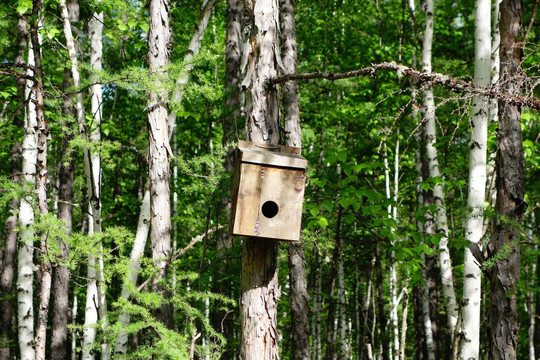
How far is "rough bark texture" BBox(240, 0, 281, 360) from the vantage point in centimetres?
386

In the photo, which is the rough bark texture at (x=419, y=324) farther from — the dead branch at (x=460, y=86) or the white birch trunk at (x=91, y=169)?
the dead branch at (x=460, y=86)

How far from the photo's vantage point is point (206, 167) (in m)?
8.00

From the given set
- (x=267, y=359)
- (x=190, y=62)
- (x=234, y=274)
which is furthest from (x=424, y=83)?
(x=234, y=274)

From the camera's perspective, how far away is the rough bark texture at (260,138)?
3.86 m

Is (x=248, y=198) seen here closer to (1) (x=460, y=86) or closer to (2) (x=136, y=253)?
(1) (x=460, y=86)

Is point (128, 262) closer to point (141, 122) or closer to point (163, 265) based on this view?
point (163, 265)

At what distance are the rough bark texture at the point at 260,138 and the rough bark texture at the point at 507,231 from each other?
1.78m

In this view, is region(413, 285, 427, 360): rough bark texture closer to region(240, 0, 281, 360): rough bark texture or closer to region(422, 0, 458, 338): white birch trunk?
region(422, 0, 458, 338): white birch trunk

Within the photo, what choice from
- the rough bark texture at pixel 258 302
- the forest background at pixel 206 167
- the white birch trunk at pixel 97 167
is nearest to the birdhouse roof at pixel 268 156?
the forest background at pixel 206 167

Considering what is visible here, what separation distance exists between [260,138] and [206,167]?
3.99m

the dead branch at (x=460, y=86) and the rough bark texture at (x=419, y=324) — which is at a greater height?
the dead branch at (x=460, y=86)

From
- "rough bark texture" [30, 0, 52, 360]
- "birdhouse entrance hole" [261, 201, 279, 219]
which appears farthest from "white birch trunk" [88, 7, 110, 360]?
"birdhouse entrance hole" [261, 201, 279, 219]

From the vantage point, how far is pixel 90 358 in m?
7.63

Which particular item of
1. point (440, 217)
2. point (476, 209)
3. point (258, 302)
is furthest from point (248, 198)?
point (440, 217)
